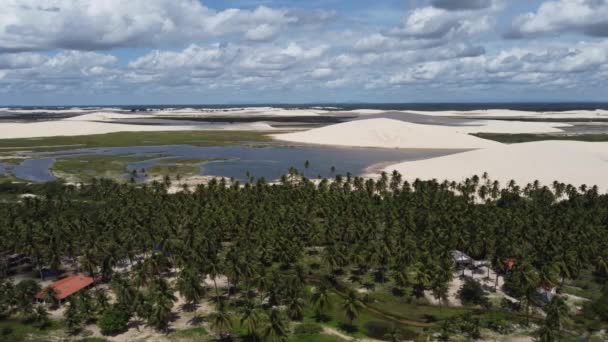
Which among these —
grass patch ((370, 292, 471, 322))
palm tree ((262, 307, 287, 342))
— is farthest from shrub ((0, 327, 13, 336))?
grass patch ((370, 292, 471, 322))

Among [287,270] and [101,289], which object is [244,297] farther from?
[101,289]

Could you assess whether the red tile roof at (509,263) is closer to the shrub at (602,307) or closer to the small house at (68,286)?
the shrub at (602,307)

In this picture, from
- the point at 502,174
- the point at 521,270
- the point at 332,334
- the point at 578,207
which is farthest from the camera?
the point at 502,174

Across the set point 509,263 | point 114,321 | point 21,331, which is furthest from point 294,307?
point 509,263

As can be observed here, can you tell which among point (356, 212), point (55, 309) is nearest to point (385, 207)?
point (356, 212)

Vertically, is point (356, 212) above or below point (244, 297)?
above

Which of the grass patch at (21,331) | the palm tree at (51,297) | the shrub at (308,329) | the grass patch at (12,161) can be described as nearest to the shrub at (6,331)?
the grass patch at (21,331)

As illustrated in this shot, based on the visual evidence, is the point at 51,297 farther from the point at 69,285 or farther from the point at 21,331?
the point at 21,331

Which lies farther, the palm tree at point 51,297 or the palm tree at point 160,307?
the palm tree at point 51,297
